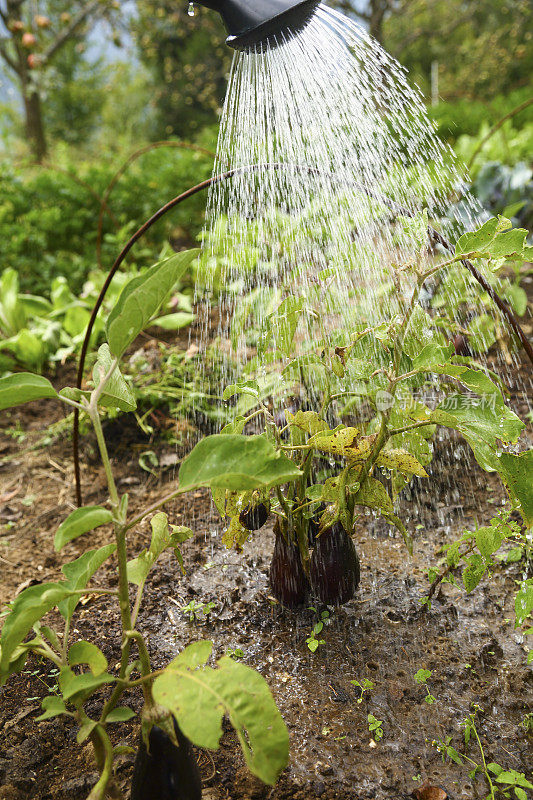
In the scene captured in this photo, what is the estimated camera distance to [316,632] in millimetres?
1423

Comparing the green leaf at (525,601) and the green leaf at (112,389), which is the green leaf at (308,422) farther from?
the green leaf at (525,601)

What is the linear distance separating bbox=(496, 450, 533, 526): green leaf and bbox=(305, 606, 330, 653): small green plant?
1.82ft

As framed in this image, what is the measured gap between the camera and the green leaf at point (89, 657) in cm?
96

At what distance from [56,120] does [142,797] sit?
55.5ft

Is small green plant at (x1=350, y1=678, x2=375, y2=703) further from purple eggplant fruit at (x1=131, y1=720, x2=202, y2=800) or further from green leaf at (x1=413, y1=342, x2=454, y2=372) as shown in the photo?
green leaf at (x1=413, y1=342, x2=454, y2=372)

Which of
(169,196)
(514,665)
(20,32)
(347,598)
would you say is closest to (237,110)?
(347,598)

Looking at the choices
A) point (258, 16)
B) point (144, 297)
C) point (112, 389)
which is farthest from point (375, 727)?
point (258, 16)

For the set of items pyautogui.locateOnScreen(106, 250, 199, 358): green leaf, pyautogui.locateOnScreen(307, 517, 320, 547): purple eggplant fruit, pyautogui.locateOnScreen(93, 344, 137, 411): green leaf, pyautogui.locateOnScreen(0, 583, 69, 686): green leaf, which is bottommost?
pyautogui.locateOnScreen(0, 583, 69, 686): green leaf

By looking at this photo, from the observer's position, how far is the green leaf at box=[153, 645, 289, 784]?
2.60ft

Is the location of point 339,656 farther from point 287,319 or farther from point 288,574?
point 287,319

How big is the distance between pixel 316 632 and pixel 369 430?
0.50 m

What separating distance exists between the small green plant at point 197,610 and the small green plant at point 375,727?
481mm

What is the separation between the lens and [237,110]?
196cm

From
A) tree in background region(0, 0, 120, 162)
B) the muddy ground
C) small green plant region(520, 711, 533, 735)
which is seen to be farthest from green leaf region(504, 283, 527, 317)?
tree in background region(0, 0, 120, 162)
